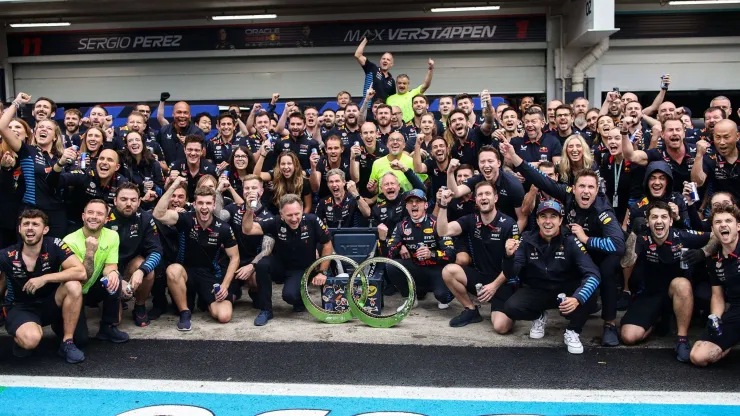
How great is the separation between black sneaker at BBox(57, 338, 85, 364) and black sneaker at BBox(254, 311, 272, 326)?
1.55 metres

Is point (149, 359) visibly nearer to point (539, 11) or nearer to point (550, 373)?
point (550, 373)

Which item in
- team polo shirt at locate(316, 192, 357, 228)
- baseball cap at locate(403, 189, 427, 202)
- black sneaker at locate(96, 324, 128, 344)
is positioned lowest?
black sneaker at locate(96, 324, 128, 344)

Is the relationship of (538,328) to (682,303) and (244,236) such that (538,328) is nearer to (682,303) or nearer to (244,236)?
(682,303)

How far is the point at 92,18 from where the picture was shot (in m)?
14.9

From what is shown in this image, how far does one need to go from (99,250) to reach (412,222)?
295cm

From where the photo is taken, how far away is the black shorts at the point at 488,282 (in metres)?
6.39

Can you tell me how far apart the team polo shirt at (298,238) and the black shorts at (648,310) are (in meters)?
2.87

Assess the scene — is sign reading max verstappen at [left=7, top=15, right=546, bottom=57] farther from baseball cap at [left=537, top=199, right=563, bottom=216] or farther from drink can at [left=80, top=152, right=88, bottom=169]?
baseball cap at [left=537, top=199, right=563, bottom=216]

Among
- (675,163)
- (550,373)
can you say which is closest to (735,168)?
(675,163)

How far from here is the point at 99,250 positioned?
5965 millimetres

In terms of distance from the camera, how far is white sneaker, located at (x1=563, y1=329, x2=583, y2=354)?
560 centimetres

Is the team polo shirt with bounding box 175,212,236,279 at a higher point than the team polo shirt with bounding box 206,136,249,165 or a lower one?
lower

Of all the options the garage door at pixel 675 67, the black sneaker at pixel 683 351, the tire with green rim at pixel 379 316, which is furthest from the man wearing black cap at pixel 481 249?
the garage door at pixel 675 67


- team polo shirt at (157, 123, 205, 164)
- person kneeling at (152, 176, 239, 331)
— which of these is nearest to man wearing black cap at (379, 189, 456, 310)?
person kneeling at (152, 176, 239, 331)
